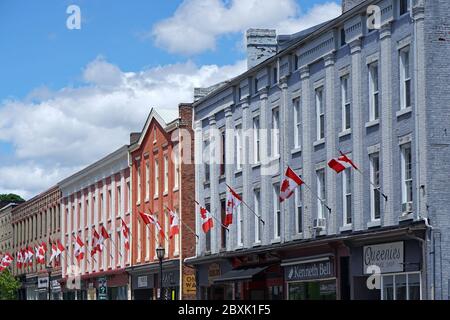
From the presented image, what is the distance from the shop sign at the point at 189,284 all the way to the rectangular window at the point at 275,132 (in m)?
13.0

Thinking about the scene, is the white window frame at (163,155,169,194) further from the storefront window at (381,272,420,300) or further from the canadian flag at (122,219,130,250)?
the storefront window at (381,272,420,300)

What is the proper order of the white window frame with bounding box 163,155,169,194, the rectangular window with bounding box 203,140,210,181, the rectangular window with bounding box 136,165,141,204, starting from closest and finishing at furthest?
1. the rectangular window with bounding box 203,140,210,181
2. the white window frame with bounding box 163,155,169,194
3. the rectangular window with bounding box 136,165,141,204

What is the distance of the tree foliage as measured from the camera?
87812 millimetres

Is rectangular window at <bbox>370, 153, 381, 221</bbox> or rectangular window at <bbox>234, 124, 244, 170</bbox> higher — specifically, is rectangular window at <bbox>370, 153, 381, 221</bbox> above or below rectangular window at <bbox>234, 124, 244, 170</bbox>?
below

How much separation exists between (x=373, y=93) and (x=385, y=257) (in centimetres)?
554

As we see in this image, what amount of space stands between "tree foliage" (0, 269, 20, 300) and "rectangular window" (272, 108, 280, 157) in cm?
4937

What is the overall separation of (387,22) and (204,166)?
68.5 ft

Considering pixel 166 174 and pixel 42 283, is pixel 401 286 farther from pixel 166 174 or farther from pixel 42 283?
pixel 42 283

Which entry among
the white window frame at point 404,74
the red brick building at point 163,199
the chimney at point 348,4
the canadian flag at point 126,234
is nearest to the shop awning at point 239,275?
the red brick building at point 163,199

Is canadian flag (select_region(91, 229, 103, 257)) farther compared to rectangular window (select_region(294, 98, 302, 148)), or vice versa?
canadian flag (select_region(91, 229, 103, 257))

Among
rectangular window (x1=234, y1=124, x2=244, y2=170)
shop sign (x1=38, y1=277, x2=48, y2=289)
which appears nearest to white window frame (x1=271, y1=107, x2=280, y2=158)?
rectangular window (x1=234, y1=124, x2=244, y2=170)
